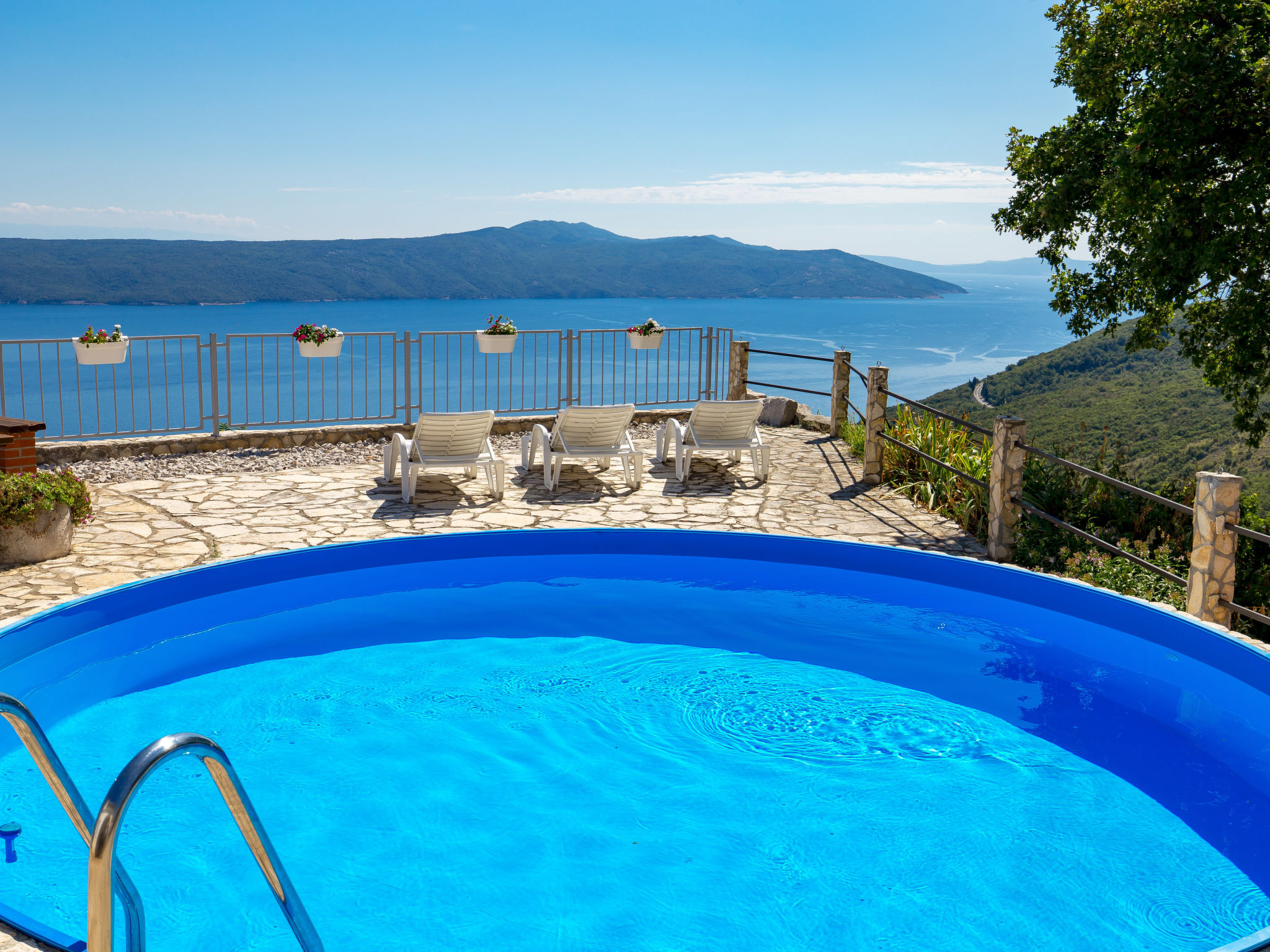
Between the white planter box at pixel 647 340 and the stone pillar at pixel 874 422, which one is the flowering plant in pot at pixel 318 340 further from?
the stone pillar at pixel 874 422

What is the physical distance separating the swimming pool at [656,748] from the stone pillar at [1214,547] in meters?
0.30

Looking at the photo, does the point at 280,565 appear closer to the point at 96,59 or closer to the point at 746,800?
the point at 746,800

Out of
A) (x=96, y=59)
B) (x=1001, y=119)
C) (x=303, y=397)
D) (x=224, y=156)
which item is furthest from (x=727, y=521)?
(x=303, y=397)

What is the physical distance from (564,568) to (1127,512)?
210 inches

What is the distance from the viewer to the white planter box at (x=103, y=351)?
382 inches

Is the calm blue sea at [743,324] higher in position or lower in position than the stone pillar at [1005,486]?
higher

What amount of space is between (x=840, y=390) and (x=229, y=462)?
6947 millimetres

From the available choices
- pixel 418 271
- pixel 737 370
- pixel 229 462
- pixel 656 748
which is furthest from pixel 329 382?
pixel 656 748

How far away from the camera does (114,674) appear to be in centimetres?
516

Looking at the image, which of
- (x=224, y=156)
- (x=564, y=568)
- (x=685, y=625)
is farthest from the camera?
(x=224, y=156)

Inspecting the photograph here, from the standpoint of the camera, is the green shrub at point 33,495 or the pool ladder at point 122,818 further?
the green shrub at point 33,495

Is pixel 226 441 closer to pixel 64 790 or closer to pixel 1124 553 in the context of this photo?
pixel 64 790

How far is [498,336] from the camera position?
11.6 metres

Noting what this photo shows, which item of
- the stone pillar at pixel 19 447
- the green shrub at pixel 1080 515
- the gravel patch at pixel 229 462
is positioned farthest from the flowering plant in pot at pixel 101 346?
the green shrub at pixel 1080 515
